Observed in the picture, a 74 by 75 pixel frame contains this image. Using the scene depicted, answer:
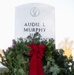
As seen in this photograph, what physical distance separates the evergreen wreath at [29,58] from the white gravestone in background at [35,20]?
3.57 ft

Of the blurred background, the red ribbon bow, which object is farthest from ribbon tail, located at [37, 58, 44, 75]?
the blurred background

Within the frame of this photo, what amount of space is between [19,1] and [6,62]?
123 centimetres

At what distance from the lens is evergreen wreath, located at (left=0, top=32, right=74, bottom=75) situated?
2.55 ft

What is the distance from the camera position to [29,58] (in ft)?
2.65

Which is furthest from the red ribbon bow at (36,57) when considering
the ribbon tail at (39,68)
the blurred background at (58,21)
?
the blurred background at (58,21)

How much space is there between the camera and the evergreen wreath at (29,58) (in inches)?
30.5

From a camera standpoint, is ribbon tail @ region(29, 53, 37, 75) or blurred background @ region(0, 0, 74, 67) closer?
ribbon tail @ region(29, 53, 37, 75)

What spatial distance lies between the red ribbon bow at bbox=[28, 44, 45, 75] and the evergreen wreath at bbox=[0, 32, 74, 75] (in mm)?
16

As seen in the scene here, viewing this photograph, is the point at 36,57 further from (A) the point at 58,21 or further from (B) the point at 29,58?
(A) the point at 58,21

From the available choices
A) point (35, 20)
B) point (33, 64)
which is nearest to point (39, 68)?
point (33, 64)

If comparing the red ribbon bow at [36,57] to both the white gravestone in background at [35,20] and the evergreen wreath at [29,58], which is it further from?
the white gravestone in background at [35,20]

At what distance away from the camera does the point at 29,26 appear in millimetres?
1949

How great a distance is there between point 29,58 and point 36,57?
0.03m

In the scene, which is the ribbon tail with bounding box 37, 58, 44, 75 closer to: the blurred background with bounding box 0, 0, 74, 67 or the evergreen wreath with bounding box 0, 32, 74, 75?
the evergreen wreath with bounding box 0, 32, 74, 75
